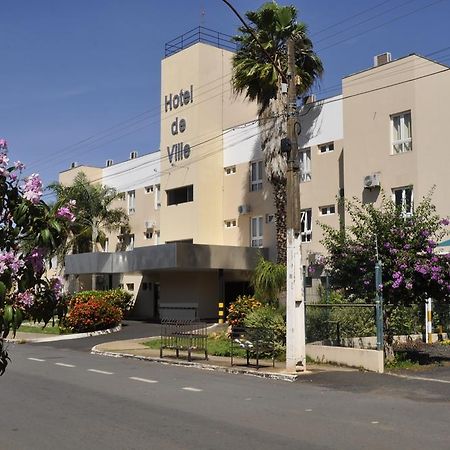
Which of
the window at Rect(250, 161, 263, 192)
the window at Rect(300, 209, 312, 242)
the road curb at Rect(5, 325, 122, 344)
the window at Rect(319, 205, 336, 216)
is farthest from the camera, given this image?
the window at Rect(250, 161, 263, 192)

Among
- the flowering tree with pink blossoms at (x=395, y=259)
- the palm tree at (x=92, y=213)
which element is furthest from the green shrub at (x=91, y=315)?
the flowering tree with pink blossoms at (x=395, y=259)

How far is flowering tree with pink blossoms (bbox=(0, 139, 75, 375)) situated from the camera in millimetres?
4352

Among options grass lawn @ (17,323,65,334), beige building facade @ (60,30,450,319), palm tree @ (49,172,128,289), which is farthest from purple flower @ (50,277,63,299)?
palm tree @ (49,172,128,289)

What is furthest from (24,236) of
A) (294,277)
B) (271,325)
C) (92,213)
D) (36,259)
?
(92,213)

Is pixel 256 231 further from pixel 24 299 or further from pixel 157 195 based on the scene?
pixel 24 299

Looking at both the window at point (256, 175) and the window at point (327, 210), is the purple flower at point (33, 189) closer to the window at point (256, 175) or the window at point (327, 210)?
the window at point (327, 210)

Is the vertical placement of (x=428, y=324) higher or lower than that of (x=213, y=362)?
higher

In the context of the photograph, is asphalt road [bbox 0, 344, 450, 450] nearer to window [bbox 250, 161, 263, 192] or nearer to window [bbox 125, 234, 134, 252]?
window [bbox 250, 161, 263, 192]

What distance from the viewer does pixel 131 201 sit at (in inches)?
1697

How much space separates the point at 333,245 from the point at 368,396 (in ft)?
16.9

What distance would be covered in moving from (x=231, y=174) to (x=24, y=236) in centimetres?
3080

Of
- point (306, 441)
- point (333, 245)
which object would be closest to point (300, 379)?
point (333, 245)

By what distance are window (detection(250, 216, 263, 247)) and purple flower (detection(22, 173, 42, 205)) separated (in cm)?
2865

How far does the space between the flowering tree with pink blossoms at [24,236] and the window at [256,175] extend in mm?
28681
